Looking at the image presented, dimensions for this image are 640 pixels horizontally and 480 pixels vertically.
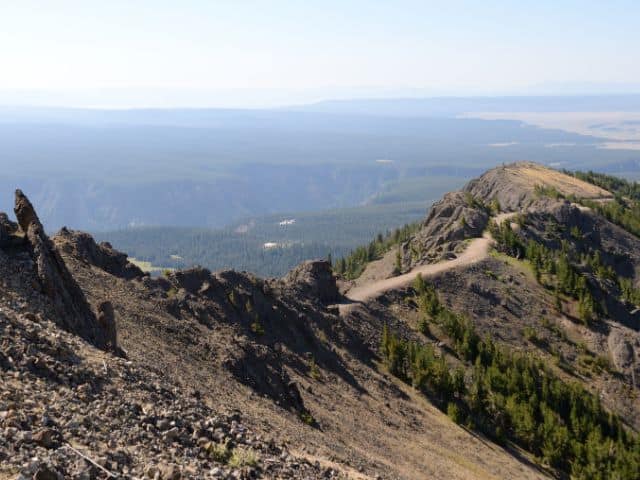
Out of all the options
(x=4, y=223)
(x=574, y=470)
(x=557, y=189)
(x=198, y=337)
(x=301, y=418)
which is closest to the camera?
(x=4, y=223)

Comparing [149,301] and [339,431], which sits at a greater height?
[149,301]

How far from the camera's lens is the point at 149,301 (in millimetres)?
46188

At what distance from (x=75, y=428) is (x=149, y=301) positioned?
29.9 meters

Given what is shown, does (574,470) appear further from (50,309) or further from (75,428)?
(75,428)

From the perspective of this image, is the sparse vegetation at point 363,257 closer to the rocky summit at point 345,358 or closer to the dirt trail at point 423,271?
the rocky summit at point 345,358

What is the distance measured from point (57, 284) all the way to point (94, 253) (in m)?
20.9

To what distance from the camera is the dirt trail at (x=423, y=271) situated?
254 ft

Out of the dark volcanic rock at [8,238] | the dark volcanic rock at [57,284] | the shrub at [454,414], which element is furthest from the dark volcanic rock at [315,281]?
the dark volcanic rock at [8,238]

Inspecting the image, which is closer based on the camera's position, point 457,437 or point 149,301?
point 149,301

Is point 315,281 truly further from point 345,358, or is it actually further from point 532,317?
point 532,317

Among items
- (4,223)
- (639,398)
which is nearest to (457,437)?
(639,398)

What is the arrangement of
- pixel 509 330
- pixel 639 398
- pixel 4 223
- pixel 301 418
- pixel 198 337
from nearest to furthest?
pixel 4 223
pixel 301 418
pixel 198 337
pixel 639 398
pixel 509 330

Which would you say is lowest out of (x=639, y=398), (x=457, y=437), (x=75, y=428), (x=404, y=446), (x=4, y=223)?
(x=639, y=398)

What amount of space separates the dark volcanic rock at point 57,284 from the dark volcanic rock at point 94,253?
15.4 metres
